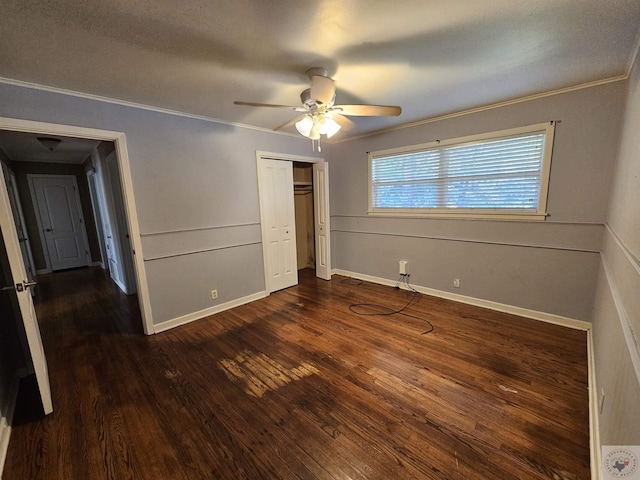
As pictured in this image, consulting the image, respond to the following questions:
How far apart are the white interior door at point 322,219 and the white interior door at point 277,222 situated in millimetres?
502

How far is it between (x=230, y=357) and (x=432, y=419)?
68.4 inches

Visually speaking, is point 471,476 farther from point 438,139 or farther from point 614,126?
point 438,139

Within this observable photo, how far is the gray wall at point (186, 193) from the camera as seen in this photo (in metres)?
2.41

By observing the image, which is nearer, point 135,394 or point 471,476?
point 471,476

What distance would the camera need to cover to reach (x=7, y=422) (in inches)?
65.7

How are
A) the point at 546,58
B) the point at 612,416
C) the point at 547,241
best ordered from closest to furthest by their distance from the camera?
the point at 612,416, the point at 546,58, the point at 547,241

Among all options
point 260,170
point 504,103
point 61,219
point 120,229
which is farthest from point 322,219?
point 61,219

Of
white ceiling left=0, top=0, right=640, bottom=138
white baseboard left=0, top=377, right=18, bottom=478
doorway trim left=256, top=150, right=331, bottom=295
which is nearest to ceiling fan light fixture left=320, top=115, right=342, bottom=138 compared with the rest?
white ceiling left=0, top=0, right=640, bottom=138

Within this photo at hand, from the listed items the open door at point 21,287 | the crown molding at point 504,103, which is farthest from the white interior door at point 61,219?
the crown molding at point 504,103

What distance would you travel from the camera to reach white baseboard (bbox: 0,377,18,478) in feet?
4.86

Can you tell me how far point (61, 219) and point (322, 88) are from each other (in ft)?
23.0

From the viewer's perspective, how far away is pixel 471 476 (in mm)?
1324

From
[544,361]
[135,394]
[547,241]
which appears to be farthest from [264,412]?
[547,241]

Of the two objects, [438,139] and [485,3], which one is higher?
[485,3]
